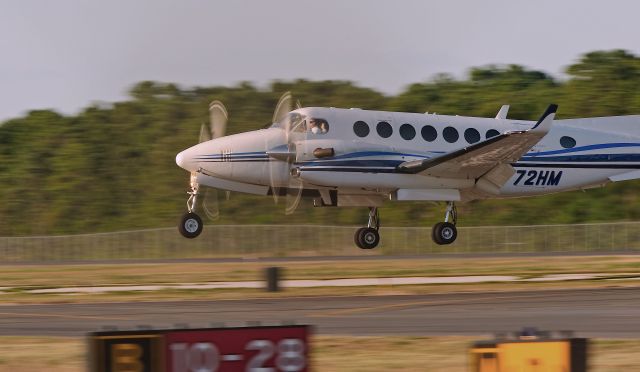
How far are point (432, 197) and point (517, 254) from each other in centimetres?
2020

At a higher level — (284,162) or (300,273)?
(284,162)

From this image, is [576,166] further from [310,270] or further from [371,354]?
[371,354]

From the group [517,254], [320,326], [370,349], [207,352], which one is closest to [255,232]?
[517,254]

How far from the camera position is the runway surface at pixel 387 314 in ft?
66.1

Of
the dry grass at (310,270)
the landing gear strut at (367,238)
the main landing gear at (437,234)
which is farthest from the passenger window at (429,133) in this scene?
the dry grass at (310,270)

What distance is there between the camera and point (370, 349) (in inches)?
682

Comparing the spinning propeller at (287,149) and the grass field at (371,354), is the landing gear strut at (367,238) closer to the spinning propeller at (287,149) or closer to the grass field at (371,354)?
the spinning propeller at (287,149)

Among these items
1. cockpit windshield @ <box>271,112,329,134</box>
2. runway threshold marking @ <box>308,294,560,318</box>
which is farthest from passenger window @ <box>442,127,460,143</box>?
runway threshold marking @ <box>308,294,560,318</box>

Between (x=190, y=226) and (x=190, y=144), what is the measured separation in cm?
3916

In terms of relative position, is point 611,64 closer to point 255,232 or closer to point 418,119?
point 255,232

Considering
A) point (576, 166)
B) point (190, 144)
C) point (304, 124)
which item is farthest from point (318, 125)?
point (190, 144)

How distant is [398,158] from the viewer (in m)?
29.7

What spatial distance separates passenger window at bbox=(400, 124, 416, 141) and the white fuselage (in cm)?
3

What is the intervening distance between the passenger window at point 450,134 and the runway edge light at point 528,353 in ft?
72.2
